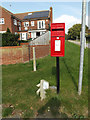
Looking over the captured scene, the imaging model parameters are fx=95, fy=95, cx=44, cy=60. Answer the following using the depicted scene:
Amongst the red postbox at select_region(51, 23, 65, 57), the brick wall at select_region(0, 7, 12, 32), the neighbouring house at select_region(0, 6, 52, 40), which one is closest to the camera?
the red postbox at select_region(51, 23, 65, 57)

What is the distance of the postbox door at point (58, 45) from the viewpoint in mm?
2957

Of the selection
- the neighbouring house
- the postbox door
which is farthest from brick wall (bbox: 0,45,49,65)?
the neighbouring house

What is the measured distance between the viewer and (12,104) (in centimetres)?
290

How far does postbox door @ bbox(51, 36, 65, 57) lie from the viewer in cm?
296

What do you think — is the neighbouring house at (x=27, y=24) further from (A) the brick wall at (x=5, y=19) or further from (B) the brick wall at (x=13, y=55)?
(B) the brick wall at (x=13, y=55)

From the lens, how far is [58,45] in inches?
118

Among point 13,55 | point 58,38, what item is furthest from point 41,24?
point 58,38

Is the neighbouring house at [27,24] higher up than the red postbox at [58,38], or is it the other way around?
the neighbouring house at [27,24]

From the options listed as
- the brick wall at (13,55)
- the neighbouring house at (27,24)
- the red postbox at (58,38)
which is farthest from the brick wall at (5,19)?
the red postbox at (58,38)

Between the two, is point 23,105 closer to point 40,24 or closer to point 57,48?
point 57,48

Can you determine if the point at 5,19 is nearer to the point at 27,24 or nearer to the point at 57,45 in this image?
the point at 27,24

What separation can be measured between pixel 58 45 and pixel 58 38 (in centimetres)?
21

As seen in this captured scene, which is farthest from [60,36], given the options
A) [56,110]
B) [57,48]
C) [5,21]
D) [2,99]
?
[5,21]

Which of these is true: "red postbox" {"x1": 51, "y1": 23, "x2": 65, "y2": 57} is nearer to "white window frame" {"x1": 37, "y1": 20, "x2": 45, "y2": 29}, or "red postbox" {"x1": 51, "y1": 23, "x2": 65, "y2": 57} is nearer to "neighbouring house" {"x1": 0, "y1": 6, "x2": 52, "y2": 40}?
"neighbouring house" {"x1": 0, "y1": 6, "x2": 52, "y2": 40}
